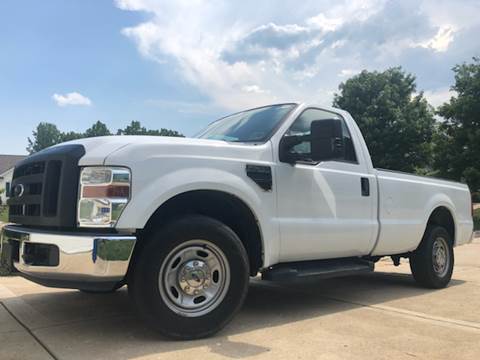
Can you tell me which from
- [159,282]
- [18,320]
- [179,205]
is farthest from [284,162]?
[18,320]

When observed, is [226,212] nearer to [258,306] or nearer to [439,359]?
[258,306]

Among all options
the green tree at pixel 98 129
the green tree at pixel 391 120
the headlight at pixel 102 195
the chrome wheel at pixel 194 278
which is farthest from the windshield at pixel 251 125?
the green tree at pixel 98 129

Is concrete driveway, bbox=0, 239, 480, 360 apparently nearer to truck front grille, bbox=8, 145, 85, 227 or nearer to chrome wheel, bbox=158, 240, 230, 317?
chrome wheel, bbox=158, 240, 230, 317

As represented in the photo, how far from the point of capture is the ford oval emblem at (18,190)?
3.97 meters

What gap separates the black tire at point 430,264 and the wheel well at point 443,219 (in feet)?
0.50

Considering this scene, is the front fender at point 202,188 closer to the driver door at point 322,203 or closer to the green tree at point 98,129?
the driver door at point 322,203

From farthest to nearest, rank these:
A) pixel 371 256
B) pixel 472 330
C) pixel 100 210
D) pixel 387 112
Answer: pixel 387 112 → pixel 371 256 → pixel 472 330 → pixel 100 210

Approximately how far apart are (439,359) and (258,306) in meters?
2.02

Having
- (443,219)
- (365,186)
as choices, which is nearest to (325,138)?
(365,186)

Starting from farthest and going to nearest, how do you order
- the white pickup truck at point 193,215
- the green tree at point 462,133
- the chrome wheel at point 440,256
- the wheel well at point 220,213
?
the green tree at point 462,133 → the chrome wheel at point 440,256 → the wheel well at point 220,213 → the white pickup truck at point 193,215

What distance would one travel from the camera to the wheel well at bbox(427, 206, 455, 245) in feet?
21.4

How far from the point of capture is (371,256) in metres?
5.63

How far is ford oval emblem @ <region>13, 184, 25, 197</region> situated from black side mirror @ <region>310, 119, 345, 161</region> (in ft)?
7.88

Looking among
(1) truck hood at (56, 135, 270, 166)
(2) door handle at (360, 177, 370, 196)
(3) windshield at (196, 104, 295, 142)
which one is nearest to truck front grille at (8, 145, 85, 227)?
(1) truck hood at (56, 135, 270, 166)
